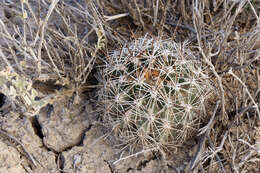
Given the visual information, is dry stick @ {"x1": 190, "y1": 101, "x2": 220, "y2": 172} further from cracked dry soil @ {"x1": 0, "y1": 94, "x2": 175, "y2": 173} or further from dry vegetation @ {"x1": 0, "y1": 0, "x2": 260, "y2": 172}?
cracked dry soil @ {"x1": 0, "y1": 94, "x2": 175, "y2": 173}

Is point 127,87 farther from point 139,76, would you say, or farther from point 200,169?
point 200,169

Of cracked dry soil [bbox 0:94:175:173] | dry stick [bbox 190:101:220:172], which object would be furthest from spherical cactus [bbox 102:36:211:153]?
cracked dry soil [bbox 0:94:175:173]

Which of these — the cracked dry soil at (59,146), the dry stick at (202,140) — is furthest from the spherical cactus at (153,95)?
the cracked dry soil at (59,146)

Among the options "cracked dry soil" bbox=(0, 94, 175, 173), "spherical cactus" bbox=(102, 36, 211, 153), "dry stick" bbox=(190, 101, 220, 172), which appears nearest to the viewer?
"spherical cactus" bbox=(102, 36, 211, 153)

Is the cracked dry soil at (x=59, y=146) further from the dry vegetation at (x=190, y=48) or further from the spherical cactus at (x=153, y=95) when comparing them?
the spherical cactus at (x=153, y=95)

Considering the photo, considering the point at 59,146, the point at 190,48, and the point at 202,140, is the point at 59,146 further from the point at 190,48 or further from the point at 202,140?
the point at 190,48

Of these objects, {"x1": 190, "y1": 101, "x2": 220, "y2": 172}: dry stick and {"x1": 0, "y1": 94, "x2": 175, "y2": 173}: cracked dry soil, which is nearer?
{"x1": 190, "y1": 101, "x2": 220, "y2": 172}: dry stick

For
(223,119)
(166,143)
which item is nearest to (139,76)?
(166,143)
